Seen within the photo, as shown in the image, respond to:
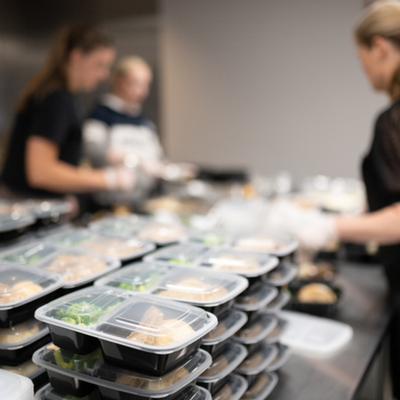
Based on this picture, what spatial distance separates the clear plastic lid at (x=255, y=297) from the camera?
3.24 ft

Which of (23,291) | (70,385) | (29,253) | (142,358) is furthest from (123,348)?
(29,253)

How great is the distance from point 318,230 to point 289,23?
373 cm

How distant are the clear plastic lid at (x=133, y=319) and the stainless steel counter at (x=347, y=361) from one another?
47cm

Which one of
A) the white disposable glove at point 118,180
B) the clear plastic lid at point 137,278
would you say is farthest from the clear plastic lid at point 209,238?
the white disposable glove at point 118,180

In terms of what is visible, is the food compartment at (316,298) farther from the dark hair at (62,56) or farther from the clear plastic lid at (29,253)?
the dark hair at (62,56)

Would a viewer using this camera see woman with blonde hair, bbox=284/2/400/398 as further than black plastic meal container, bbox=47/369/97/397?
Yes

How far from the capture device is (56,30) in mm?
4680

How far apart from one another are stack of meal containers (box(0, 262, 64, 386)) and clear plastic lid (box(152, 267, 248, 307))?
0.23m

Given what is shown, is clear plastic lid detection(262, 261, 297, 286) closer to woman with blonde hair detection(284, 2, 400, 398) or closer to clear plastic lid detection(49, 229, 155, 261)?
clear plastic lid detection(49, 229, 155, 261)

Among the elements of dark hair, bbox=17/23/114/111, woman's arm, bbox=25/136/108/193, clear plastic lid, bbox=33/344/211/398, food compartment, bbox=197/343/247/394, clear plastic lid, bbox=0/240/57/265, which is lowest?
food compartment, bbox=197/343/247/394

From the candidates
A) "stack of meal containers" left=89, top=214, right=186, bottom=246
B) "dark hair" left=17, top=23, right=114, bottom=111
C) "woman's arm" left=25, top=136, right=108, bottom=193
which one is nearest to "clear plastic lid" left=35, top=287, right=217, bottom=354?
"stack of meal containers" left=89, top=214, right=186, bottom=246

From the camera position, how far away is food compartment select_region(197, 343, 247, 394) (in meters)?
0.87

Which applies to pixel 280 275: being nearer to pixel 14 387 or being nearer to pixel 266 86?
pixel 14 387

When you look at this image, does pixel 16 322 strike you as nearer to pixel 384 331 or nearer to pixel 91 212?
pixel 384 331
